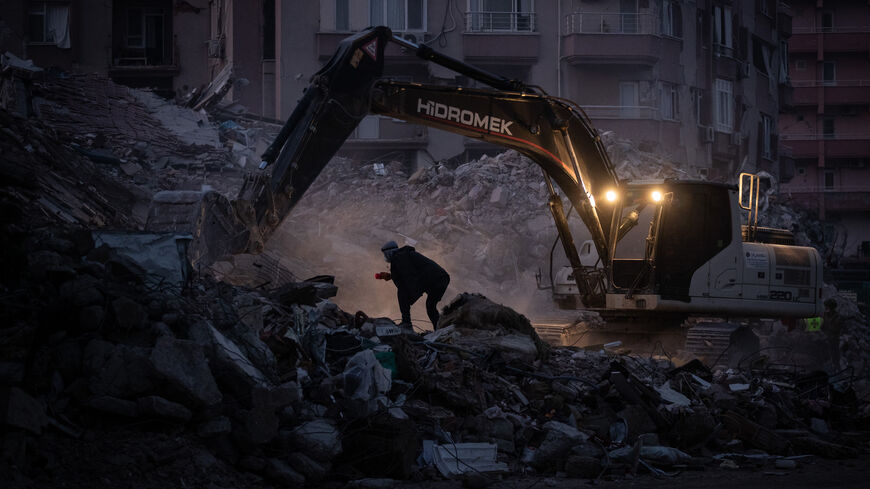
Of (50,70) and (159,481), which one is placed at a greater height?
(50,70)

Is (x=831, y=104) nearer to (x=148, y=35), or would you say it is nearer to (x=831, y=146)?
(x=831, y=146)

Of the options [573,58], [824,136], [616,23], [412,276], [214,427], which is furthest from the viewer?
[824,136]

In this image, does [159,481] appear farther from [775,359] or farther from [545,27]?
[545,27]

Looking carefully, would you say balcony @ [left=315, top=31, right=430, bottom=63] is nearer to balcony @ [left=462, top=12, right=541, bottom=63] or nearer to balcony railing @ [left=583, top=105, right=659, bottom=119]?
balcony @ [left=462, top=12, right=541, bottom=63]

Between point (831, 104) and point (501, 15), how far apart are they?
→ 30097 mm

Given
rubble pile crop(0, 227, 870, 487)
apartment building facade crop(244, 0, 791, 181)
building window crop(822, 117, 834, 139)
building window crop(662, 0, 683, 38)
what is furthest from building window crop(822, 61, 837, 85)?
rubble pile crop(0, 227, 870, 487)

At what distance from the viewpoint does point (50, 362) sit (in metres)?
6.93

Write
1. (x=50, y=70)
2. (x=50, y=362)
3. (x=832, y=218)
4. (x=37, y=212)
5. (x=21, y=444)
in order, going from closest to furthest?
(x=21, y=444)
(x=50, y=362)
(x=37, y=212)
(x=50, y=70)
(x=832, y=218)

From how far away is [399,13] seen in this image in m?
33.3

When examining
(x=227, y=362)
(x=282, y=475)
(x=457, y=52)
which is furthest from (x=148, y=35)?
(x=282, y=475)

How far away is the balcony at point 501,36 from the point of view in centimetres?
3369

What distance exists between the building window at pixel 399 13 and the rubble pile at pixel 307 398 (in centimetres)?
2282

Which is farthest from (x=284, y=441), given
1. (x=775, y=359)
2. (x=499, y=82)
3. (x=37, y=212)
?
(x=775, y=359)

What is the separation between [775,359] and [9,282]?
1410cm
